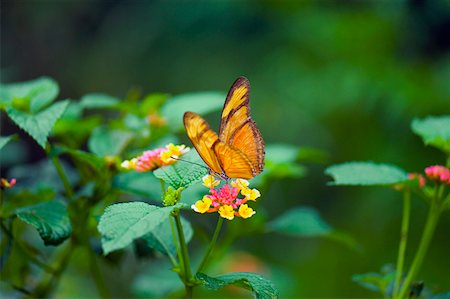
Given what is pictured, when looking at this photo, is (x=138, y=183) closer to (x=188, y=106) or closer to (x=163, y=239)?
(x=163, y=239)

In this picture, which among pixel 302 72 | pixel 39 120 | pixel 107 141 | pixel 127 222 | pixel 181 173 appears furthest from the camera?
pixel 302 72

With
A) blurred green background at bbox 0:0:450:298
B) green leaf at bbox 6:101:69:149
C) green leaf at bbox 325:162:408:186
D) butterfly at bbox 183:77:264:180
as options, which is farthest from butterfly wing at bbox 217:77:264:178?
blurred green background at bbox 0:0:450:298

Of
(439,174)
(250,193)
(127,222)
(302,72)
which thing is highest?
(302,72)

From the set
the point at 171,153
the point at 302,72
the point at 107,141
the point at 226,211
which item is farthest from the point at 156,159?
the point at 302,72

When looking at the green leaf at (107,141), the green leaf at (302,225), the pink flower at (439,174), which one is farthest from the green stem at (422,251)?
the green leaf at (107,141)

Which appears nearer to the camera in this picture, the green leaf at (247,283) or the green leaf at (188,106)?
the green leaf at (247,283)

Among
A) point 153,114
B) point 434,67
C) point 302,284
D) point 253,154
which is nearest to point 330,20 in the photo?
point 434,67

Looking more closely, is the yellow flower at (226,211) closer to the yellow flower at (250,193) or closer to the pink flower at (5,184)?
the yellow flower at (250,193)
